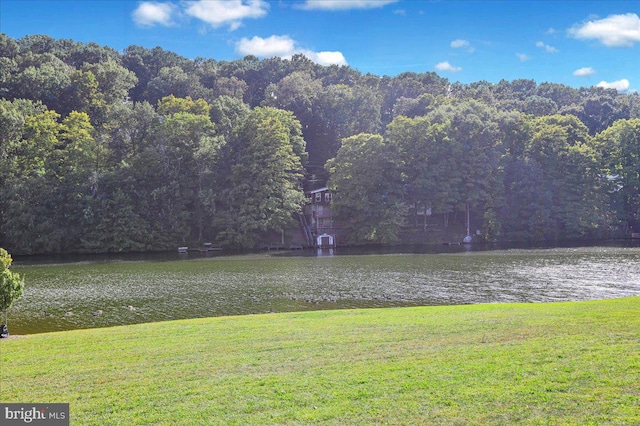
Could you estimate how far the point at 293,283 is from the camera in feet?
109

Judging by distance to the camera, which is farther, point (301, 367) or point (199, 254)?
point (199, 254)

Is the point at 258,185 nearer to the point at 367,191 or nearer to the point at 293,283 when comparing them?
the point at 367,191

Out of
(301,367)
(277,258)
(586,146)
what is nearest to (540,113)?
(586,146)

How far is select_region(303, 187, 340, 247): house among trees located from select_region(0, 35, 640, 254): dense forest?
168cm

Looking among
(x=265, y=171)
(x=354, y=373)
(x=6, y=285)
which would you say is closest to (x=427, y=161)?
(x=265, y=171)

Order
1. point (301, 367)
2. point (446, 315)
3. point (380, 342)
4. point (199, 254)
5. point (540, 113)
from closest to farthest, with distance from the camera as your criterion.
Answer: point (301, 367) → point (380, 342) → point (446, 315) → point (199, 254) → point (540, 113)

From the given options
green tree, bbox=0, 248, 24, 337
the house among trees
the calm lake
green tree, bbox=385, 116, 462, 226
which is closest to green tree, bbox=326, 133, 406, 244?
the house among trees

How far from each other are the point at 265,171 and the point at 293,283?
31139mm

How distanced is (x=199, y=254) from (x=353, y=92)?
3940cm

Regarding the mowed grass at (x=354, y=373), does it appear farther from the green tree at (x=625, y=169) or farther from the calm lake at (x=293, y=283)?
the green tree at (x=625, y=169)

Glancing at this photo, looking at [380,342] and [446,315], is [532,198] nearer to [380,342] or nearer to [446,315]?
[446,315]

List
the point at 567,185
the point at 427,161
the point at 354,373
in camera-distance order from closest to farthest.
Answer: the point at 354,373 < the point at 427,161 < the point at 567,185

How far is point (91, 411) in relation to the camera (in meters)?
8.83

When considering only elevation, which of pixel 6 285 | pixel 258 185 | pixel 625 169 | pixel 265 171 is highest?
pixel 625 169
